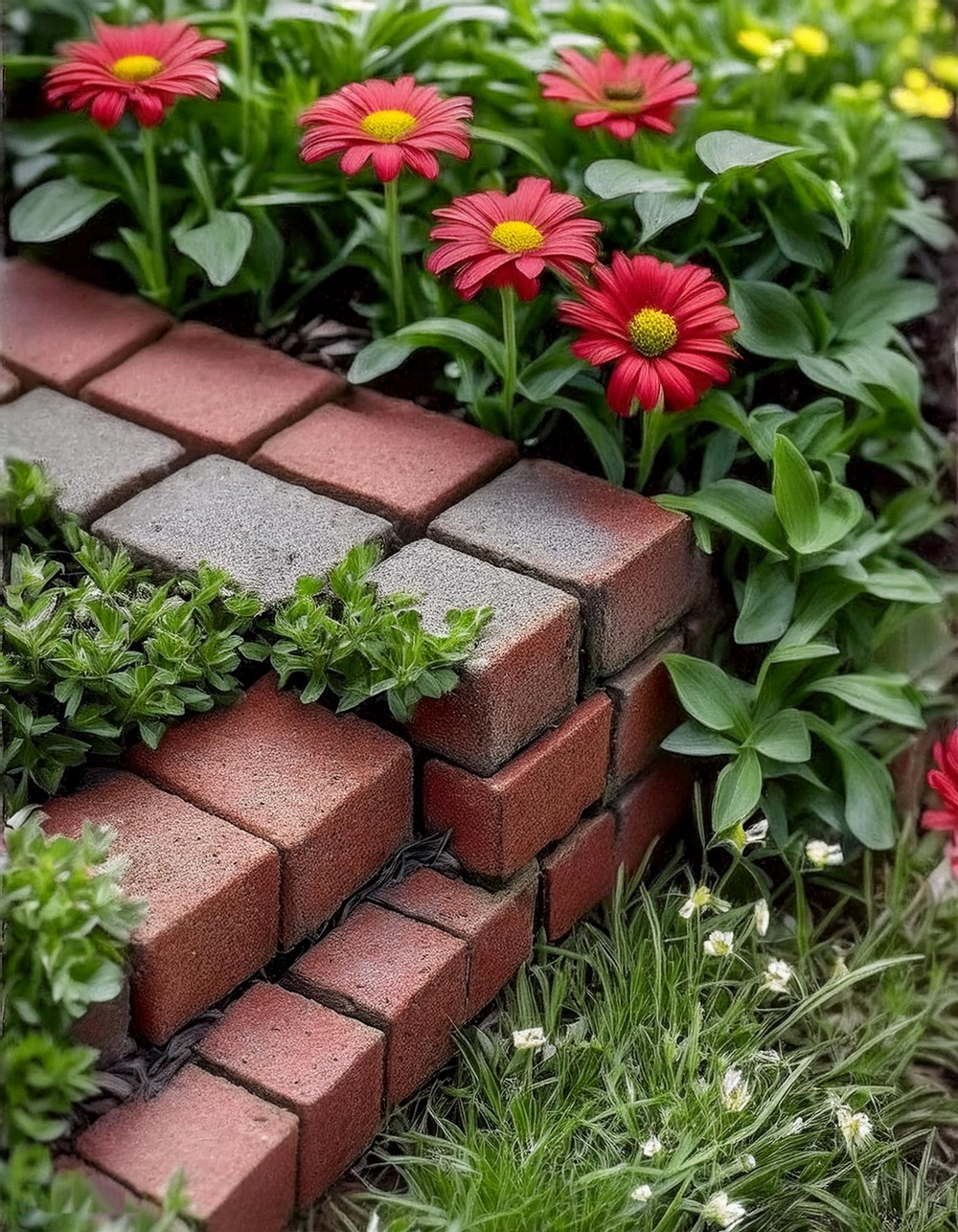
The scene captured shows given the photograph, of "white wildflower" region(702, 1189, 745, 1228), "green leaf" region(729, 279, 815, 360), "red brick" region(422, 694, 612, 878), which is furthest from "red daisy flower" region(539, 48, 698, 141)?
"white wildflower" region(702, 1189, 745, 1228)

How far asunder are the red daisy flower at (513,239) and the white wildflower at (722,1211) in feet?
2.94

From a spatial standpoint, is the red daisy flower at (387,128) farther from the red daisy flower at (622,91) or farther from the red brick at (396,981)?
the red brick at (396,981)

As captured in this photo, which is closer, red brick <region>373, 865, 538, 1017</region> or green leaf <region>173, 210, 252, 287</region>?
red brick <region>373, 865, 538, 1017</region>

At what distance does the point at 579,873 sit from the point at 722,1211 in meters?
0.43

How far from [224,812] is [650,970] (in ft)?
1.66

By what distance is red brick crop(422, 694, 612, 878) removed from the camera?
61.2 inches

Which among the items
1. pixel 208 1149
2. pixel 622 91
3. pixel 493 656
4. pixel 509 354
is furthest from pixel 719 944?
pixel 622 91

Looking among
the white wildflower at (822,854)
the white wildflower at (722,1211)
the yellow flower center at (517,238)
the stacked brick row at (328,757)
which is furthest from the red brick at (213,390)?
the white wildflower at (722,1211)

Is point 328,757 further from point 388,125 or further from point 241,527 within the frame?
point 388,125

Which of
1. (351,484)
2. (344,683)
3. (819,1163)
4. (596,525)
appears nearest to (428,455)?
(351,484)

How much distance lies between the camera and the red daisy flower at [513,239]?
160 cm

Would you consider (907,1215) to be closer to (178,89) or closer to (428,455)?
(428,455)

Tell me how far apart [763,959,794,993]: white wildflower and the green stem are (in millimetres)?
668

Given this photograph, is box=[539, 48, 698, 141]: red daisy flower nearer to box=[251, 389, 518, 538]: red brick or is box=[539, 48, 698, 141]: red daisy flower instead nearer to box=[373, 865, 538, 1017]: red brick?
box=[251, 389, 518, 538]: red brick
